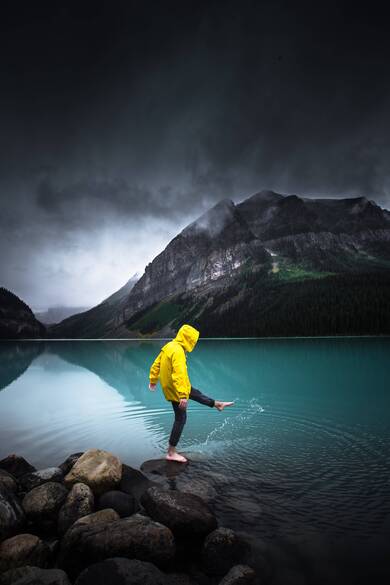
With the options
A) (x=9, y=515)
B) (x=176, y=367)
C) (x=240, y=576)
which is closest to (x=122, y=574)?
(x=240, y=576)

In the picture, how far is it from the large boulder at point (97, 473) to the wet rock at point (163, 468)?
1563mm

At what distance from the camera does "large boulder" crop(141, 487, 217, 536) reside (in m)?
7.45

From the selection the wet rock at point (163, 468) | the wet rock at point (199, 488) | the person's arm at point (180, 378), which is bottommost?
the wet rock at point (163, 468)

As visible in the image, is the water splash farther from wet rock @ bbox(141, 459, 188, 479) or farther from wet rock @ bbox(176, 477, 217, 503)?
wet rock @ bbox(176, 477, 217, 503)

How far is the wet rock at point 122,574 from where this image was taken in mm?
5621

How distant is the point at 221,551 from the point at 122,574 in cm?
216

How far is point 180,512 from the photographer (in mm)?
7590

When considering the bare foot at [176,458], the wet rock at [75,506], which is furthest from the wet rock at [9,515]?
the bare foot at [176,458]

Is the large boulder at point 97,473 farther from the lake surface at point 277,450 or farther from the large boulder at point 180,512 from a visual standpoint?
the lake surface at point 277,450

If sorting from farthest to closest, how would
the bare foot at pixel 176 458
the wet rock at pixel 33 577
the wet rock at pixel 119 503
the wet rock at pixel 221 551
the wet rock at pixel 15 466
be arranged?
the bare foot at pixel 176 458
the wet rock at pixel 15 466
the wet rock at pixel 119 503
the wet rock at pixel 221 551
the wet rock at pixel 33 577

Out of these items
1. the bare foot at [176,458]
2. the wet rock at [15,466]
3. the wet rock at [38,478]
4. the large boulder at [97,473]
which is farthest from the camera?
the bare foot at [176,458]

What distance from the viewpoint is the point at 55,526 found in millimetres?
8219

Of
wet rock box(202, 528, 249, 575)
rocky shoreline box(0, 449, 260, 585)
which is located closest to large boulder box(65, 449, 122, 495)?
rocky shoreline box(0, 449, 260, 585)

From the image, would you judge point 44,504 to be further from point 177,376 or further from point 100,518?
point 177,376
